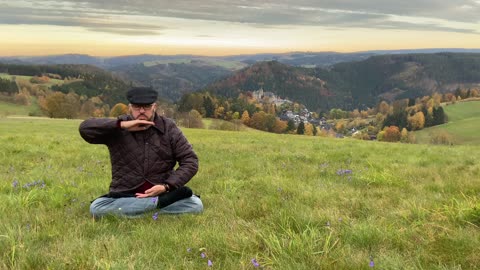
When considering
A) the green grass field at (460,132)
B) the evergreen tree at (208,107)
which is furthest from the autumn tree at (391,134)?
the evergreen tree at (208,107)

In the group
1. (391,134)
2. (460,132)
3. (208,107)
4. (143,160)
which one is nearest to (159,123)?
(143,160)

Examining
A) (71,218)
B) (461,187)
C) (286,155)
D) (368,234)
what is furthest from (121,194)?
(286,155)

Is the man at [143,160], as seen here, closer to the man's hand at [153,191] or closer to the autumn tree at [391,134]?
the man's hand at [153,191]

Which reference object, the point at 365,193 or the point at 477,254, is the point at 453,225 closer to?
the point at 477,254

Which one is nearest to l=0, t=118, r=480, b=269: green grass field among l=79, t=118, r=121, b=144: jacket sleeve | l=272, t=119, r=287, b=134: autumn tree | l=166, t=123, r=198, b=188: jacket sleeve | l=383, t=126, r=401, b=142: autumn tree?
l=166, t=123, r=198, b=188: jacket sleeve

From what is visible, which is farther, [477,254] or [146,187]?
[146,187]

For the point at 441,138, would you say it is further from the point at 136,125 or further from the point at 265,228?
the point at 136,125

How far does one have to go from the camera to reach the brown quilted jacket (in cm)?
648

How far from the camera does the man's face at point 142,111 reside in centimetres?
634

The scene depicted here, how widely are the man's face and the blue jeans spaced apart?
1399 mm

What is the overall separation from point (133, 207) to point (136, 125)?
54.5 inches

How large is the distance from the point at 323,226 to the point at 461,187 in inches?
172

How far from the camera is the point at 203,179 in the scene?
9945 millimetres

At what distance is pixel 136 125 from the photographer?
6230 mm
